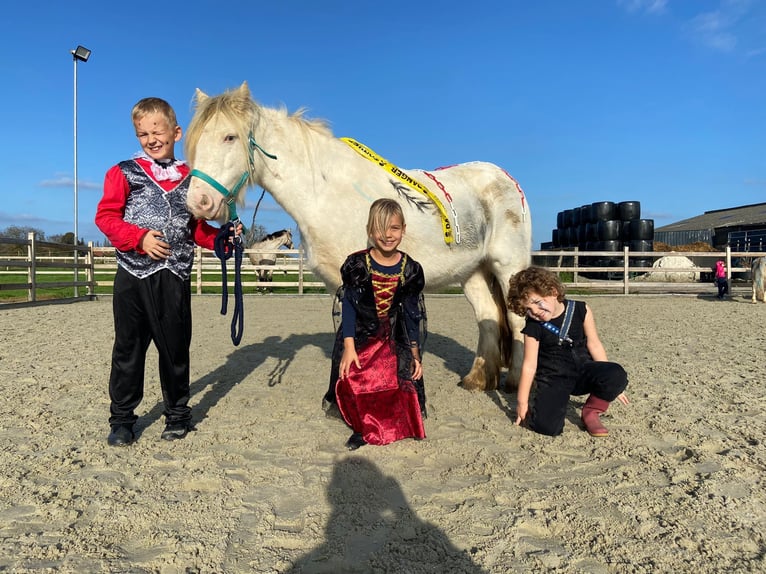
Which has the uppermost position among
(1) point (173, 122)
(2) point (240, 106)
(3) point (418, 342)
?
(2) point (240, 106)

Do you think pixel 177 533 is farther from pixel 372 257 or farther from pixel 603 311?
pixel 603 311

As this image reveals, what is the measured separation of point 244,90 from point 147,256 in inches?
47.9

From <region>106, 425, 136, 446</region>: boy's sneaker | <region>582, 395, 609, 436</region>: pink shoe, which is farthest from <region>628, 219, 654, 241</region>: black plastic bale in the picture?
<region>106, 425, 136, 446</region>: boy's sneaker

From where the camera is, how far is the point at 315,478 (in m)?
2.31

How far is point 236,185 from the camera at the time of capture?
2.96m

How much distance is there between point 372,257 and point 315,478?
4.02ft

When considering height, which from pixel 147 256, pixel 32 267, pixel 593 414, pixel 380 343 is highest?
pixel 32 267

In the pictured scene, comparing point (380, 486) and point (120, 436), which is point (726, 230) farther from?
point (120, 436)

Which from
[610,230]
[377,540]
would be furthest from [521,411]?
[610,230]

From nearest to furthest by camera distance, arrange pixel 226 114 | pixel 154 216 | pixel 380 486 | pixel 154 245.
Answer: pixel 380 486, pixel 154 245, pixel 154 216, pixel 226 114

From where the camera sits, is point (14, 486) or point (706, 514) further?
point (14, 486)

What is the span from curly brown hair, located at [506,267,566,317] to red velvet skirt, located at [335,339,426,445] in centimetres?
92

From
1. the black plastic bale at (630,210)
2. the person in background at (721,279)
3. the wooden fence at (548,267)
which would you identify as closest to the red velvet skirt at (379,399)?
the wooden fence at (548,267)

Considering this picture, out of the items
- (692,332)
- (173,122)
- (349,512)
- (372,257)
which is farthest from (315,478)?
(692,332)
